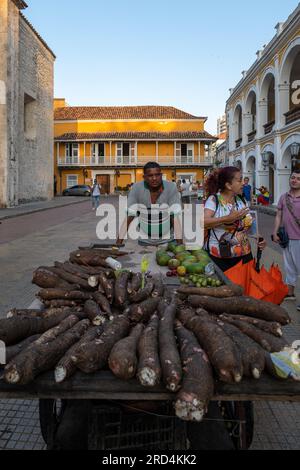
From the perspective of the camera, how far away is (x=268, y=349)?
1850mm

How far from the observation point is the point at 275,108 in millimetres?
21547

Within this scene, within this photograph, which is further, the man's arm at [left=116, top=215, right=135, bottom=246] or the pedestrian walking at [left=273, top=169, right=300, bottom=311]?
the pedestrian walking at [left=273, top=169, right=300, bottom=311]

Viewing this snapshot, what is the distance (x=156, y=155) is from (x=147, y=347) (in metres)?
46.6

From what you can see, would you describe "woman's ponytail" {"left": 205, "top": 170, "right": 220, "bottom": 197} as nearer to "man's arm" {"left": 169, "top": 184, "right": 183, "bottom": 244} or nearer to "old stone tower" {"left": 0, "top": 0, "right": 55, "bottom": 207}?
"man's arm" {"left": 169, "top": 184, "right": 183, "bottom": 244}

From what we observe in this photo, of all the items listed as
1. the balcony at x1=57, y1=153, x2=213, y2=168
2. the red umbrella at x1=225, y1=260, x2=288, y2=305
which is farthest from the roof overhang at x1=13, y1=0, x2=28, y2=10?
the red umbrella at x1=225, y1=260, x2=288, y2=305

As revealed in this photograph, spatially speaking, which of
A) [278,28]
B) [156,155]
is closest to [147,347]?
[278,28]

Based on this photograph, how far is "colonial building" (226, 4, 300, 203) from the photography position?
62.0 feet

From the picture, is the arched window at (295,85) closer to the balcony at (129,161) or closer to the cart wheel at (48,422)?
the cart wheel at (48,422)

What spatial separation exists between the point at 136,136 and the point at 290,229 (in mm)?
43436

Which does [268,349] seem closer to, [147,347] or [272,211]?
[147,347]

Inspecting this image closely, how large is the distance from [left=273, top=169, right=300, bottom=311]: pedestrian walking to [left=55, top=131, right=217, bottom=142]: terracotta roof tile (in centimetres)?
4158

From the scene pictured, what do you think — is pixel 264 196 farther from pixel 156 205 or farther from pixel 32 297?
pixel 156 205

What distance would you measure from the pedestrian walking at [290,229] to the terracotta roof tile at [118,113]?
44.9 metres

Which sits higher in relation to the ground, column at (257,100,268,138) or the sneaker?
column at (257,100,268,138)
